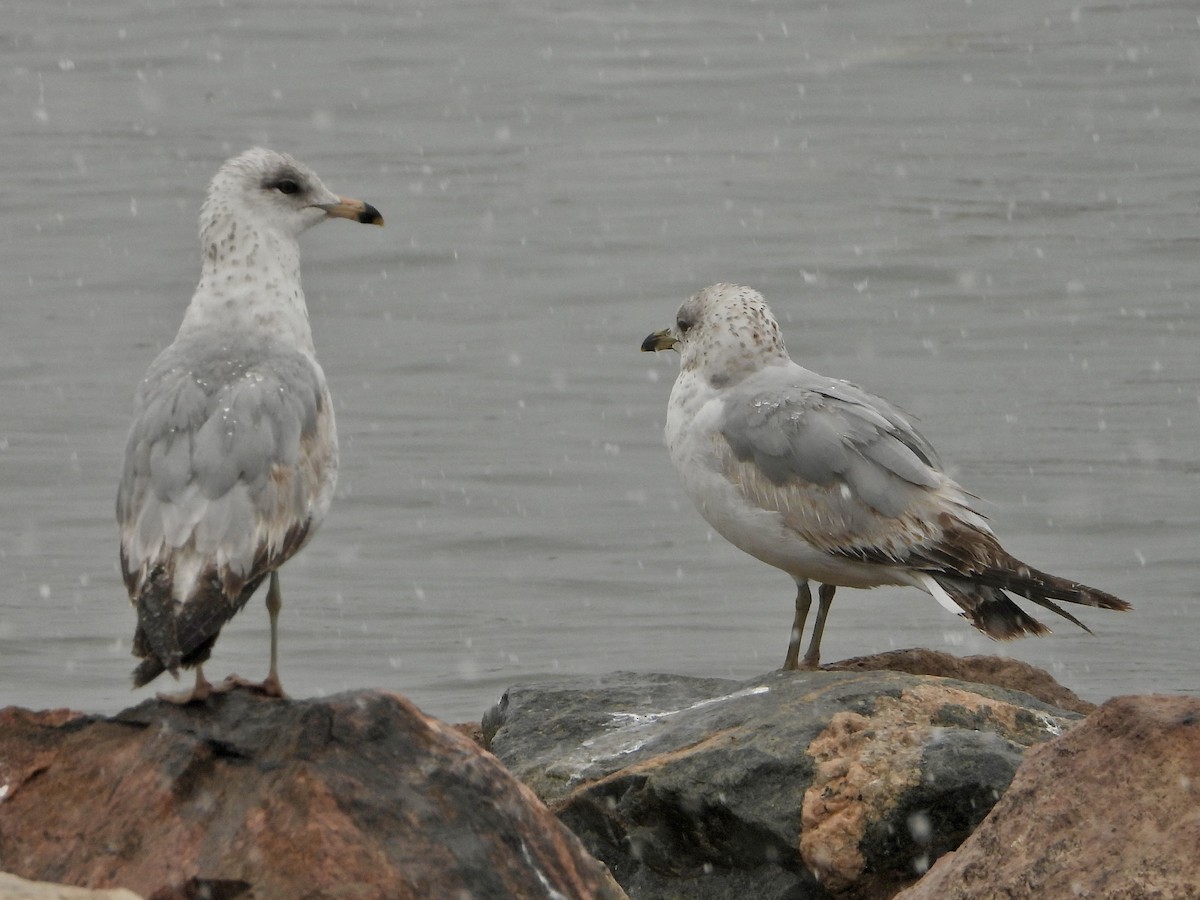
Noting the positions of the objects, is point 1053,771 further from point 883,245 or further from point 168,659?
point 883,245

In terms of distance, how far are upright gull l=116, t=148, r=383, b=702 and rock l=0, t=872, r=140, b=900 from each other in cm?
113

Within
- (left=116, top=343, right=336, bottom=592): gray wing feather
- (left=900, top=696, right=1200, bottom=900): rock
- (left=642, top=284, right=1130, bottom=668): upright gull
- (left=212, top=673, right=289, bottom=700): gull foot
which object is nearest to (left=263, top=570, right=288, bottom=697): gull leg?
(left=212, top=673, right=289, bottom=700): gull foot

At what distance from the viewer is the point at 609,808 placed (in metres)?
6.71

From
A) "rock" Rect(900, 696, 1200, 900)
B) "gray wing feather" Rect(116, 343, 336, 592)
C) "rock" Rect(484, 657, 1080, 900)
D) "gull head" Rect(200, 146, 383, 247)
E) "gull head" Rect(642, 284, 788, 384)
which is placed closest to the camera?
"rock" Rect(900, 696, 1200, 900)

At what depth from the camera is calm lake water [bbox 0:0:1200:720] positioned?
13.1 metres

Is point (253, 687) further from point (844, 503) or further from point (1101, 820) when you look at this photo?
point (844, 503)

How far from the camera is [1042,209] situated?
72.9 feet

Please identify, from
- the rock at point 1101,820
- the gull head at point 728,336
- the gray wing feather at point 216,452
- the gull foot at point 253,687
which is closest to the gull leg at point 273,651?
the gull foot at point 253,687

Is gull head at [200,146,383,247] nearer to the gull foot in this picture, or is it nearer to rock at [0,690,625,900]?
the gull foot

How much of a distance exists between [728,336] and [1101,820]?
3.96m

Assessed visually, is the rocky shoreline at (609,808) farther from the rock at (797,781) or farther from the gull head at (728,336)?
the gull head at (728,336)

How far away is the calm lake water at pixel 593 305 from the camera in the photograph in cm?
1314

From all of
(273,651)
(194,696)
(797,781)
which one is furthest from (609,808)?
(194,696)

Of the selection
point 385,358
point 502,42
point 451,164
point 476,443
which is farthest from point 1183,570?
point 502,42
